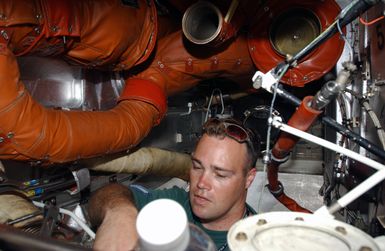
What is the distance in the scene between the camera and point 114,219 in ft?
3.57

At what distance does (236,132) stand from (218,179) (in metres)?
0.26

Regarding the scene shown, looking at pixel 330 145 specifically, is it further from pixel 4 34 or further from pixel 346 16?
pixel 4 34

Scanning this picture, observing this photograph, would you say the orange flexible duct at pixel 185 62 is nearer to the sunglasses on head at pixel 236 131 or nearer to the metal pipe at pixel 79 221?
the sunglasses on head at pixel 236 131

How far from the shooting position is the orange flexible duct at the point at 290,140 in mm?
1252

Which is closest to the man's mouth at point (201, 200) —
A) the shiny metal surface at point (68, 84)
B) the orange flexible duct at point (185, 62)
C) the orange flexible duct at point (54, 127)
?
the orange flexible duct at point (54, 127)

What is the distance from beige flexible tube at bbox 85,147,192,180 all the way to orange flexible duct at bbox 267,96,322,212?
60 centimetres

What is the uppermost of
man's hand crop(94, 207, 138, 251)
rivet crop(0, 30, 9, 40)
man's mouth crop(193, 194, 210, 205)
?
rivet crop(0, 30, 9, 40)

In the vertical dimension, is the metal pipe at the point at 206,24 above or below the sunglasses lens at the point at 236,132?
above

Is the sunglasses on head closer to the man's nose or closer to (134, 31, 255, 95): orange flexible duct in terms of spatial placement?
the man's nose

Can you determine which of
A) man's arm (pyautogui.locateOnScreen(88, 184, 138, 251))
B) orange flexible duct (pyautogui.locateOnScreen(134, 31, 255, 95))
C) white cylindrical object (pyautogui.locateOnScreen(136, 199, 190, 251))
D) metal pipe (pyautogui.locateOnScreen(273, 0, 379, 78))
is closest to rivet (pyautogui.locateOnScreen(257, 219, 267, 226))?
white cylindrical object (pyautogui.locateOnScreen(136, 199, 190, 251))

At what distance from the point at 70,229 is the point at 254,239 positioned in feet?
3.62

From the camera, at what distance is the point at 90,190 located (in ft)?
6.08

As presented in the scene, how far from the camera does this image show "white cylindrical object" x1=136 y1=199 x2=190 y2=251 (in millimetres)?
557

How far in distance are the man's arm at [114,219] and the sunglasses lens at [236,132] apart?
0.58 m
